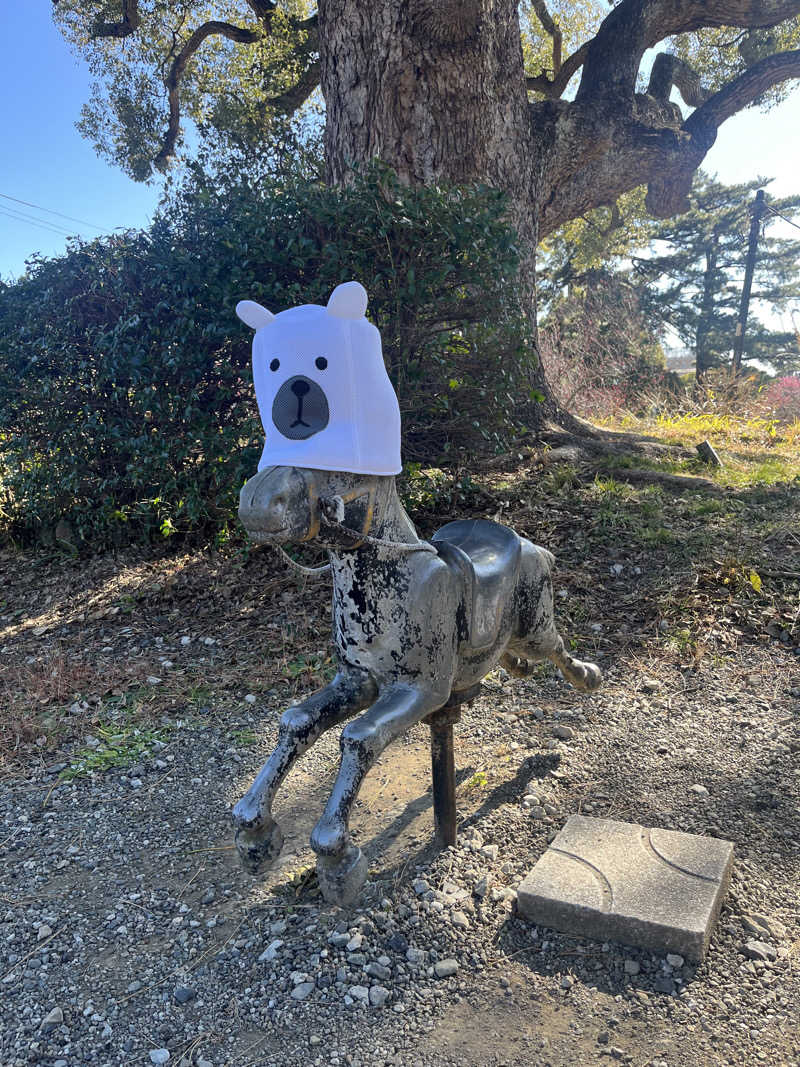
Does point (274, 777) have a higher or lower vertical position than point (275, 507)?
lower

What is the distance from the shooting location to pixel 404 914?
2201 millimetres

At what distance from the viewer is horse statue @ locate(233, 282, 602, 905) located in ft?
6.33

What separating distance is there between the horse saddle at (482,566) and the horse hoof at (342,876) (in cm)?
68

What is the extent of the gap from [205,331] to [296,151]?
3251 mm

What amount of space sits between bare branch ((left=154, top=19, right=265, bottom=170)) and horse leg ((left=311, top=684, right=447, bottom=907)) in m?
10.2

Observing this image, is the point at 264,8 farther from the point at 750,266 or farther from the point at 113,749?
the point at 750,266

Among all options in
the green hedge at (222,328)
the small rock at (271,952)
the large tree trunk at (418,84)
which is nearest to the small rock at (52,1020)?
the small rock at (271,952)

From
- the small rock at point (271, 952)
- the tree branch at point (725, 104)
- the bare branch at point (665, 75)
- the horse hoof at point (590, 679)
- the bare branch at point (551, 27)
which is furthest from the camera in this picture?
the bare branch at point (551, 27)

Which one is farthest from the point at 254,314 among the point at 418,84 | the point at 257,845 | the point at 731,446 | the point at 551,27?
the point at 551,27

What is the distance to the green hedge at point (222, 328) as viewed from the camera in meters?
4.32

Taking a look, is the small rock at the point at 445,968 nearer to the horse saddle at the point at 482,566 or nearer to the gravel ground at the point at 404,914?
the gravel ground at the point at 404,914

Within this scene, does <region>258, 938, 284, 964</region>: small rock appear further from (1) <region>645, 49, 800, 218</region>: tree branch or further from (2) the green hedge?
(1) <region>645, 49, 800, 218</region>: tree branch

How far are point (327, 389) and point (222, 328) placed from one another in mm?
2653

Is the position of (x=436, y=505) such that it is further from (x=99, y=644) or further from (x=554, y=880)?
(x=554, y=880)
